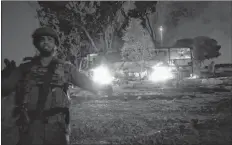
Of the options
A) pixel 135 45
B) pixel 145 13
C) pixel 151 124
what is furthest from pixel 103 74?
pixel 145 13

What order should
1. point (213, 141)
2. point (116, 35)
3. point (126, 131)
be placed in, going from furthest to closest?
point (116, 35) < point (126, 131) < point (213, 141)

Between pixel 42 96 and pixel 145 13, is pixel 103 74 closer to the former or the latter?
pixel 145 13

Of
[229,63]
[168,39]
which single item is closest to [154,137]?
[229,63]

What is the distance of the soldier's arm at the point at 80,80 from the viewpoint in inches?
87.2

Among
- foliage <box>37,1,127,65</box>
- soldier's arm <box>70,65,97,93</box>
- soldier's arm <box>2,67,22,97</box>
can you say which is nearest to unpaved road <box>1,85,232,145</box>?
soldier's arm <box>2,67,22,97</box>

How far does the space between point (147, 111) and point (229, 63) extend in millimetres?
22168

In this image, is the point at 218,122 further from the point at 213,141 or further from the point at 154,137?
the point at 154,137

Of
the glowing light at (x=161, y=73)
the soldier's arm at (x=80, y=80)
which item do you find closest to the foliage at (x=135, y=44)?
the glowing light at (x=161, y=73)

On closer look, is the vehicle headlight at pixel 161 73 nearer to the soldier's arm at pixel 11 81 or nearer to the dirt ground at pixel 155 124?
the dirt ground at pixel 155 124

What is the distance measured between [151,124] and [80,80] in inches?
153

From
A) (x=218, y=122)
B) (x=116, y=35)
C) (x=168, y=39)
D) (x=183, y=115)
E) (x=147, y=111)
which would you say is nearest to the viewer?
(x=218, y=122)

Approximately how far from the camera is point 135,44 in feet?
81.3

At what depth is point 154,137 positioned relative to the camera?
4.60m

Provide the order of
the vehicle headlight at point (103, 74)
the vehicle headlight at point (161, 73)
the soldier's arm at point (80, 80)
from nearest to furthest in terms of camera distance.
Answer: the soldier's arm at point (80, 80) → the vehicle headlight at point (103, 74) → the vehicle headlight at point (161, 73)
